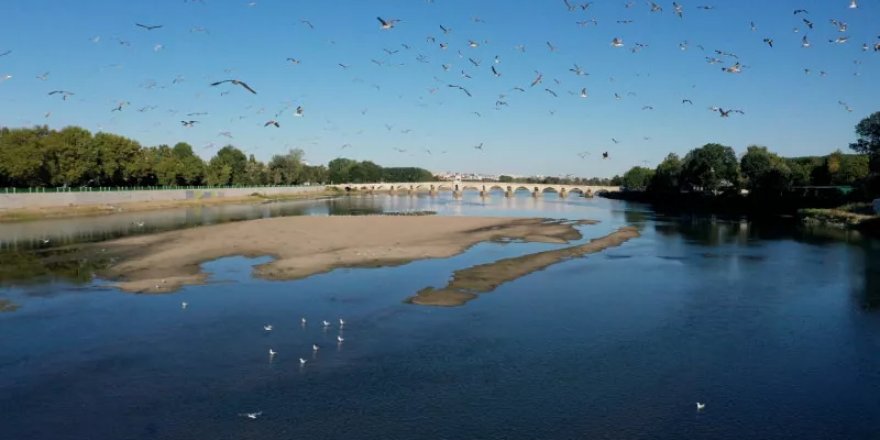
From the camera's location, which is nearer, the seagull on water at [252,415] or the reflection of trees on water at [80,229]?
the seagull on water at [252,415]

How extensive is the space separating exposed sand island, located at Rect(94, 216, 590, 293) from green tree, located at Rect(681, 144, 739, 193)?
8021 centimetres

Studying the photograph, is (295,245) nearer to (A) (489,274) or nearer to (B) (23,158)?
(A) (489,274)

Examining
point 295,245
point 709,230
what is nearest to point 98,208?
point 295,245

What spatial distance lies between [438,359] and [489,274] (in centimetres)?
1900

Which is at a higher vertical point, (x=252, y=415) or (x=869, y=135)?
(x=869, y=135)

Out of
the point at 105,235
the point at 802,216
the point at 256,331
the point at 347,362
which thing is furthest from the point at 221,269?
the point at 802,216

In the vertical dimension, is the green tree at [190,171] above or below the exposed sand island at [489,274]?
above

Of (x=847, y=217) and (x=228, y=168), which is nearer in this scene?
(x=847, y=217)

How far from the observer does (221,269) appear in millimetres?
42719

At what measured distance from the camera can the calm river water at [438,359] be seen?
17672mm

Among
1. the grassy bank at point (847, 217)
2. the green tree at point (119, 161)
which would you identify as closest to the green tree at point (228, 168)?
the green tree at point (119, 161)

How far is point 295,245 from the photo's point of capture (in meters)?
54.9

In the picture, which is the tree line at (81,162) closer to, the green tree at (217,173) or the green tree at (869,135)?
the green tree at (217,173)

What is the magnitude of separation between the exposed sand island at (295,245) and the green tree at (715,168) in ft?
263
